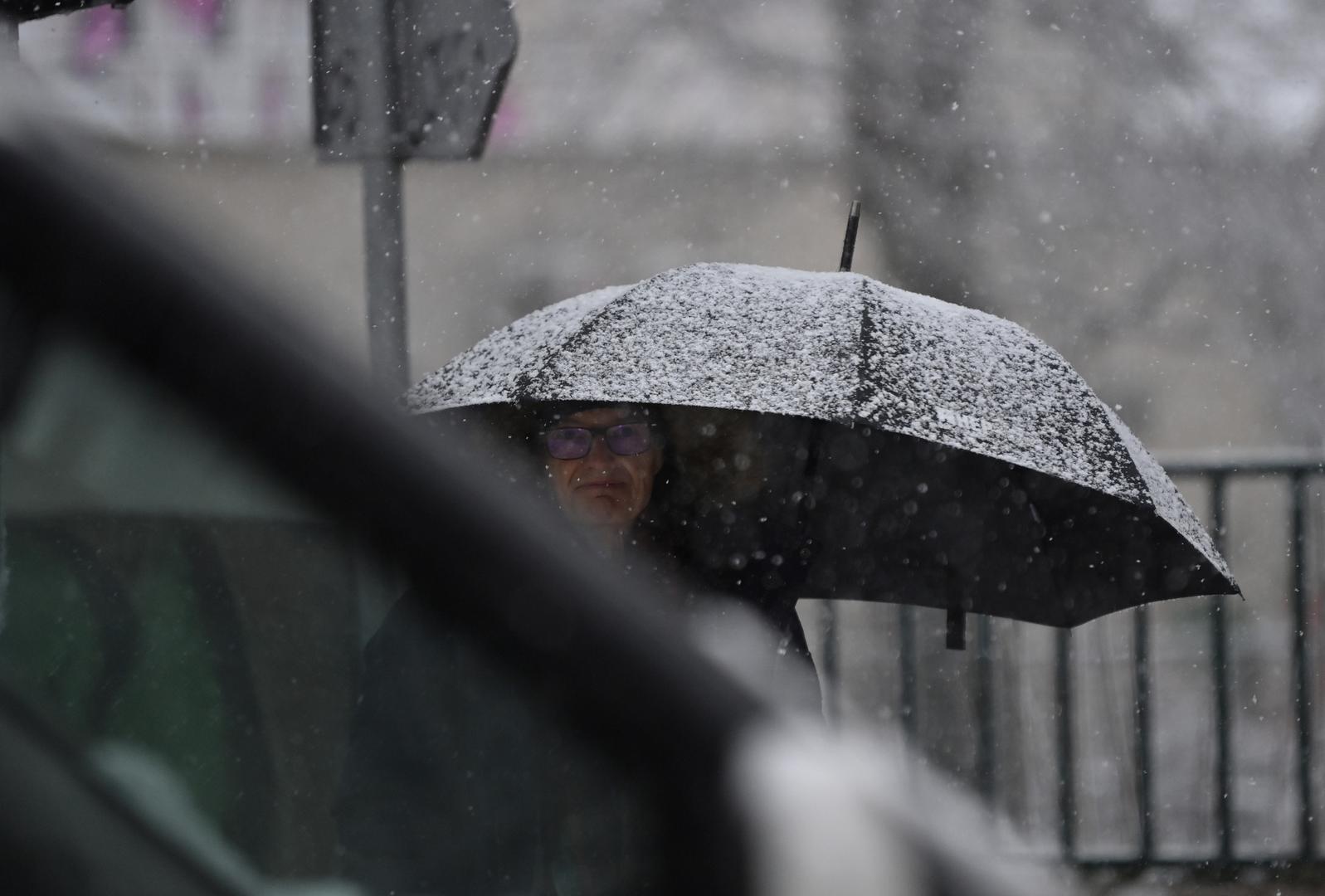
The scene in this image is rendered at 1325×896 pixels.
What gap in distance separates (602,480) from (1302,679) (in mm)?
2606

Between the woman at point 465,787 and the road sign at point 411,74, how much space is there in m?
1.92

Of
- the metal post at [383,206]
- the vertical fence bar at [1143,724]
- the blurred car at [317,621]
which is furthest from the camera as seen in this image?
the vertical fence bar at [1143,724]

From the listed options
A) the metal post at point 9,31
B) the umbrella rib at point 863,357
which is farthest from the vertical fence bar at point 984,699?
the metal post at point 9,31

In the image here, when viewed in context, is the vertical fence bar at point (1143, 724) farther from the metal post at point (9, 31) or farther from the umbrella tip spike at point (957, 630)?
the metal post at point (9, 31)

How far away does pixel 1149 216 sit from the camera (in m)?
9.43

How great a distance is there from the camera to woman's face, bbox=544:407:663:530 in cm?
230

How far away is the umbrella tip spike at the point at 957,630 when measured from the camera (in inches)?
104

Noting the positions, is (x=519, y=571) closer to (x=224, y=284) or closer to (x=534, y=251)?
(x=224, y=284)

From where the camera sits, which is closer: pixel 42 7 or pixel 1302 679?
pixel 42 7

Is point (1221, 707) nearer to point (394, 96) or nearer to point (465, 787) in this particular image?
point (394, 96)

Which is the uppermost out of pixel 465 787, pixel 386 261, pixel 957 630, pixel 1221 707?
pixel 386 261

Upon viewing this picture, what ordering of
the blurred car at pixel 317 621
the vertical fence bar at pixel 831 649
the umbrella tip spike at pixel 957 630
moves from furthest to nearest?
the vertical fence bar at pixel 831 649 < the umbrella tip spike at pixel 957 630 < the blurred car at pixel 317 621

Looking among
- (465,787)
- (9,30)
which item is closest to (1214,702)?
(9,30)

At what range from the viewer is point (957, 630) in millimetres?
2738
